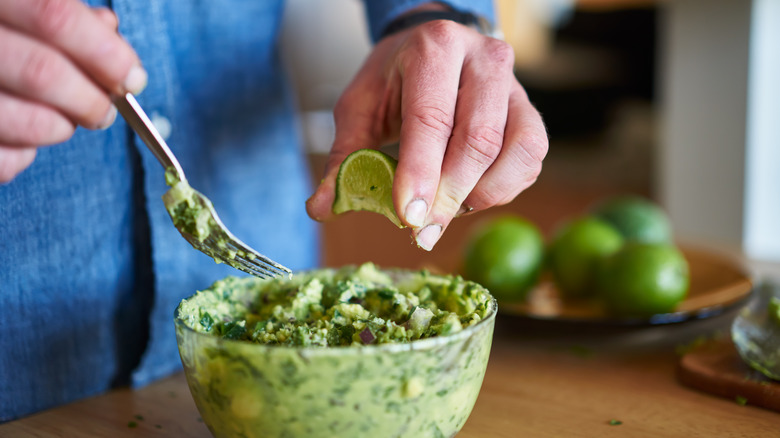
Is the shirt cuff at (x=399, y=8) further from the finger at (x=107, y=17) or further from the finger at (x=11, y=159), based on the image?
the finger at (x=11, y=159)

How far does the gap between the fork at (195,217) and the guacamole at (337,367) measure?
2.5 inches

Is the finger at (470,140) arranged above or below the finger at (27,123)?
below

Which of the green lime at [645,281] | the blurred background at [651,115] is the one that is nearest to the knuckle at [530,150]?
the green lime at [645,281]

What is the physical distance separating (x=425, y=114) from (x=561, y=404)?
1.42 feet

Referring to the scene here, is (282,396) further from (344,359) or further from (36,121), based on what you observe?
(36,121)

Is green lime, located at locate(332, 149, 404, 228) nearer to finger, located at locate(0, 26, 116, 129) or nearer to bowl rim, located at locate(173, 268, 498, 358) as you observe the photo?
bowl rim, located at locate(173, 268, 498, 358)

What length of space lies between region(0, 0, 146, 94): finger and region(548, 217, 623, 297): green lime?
95 cm

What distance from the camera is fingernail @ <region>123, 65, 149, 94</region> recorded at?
0.59m

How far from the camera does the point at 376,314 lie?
2.53 feet

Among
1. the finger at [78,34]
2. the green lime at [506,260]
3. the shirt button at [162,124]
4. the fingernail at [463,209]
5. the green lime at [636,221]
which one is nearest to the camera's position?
the finger at [78,34]

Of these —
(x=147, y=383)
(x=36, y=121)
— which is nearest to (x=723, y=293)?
(x=147, y=383)

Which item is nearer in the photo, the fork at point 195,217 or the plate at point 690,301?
the fork at point 195,217

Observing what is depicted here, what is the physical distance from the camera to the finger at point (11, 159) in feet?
1.87

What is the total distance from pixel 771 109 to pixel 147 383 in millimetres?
2688
